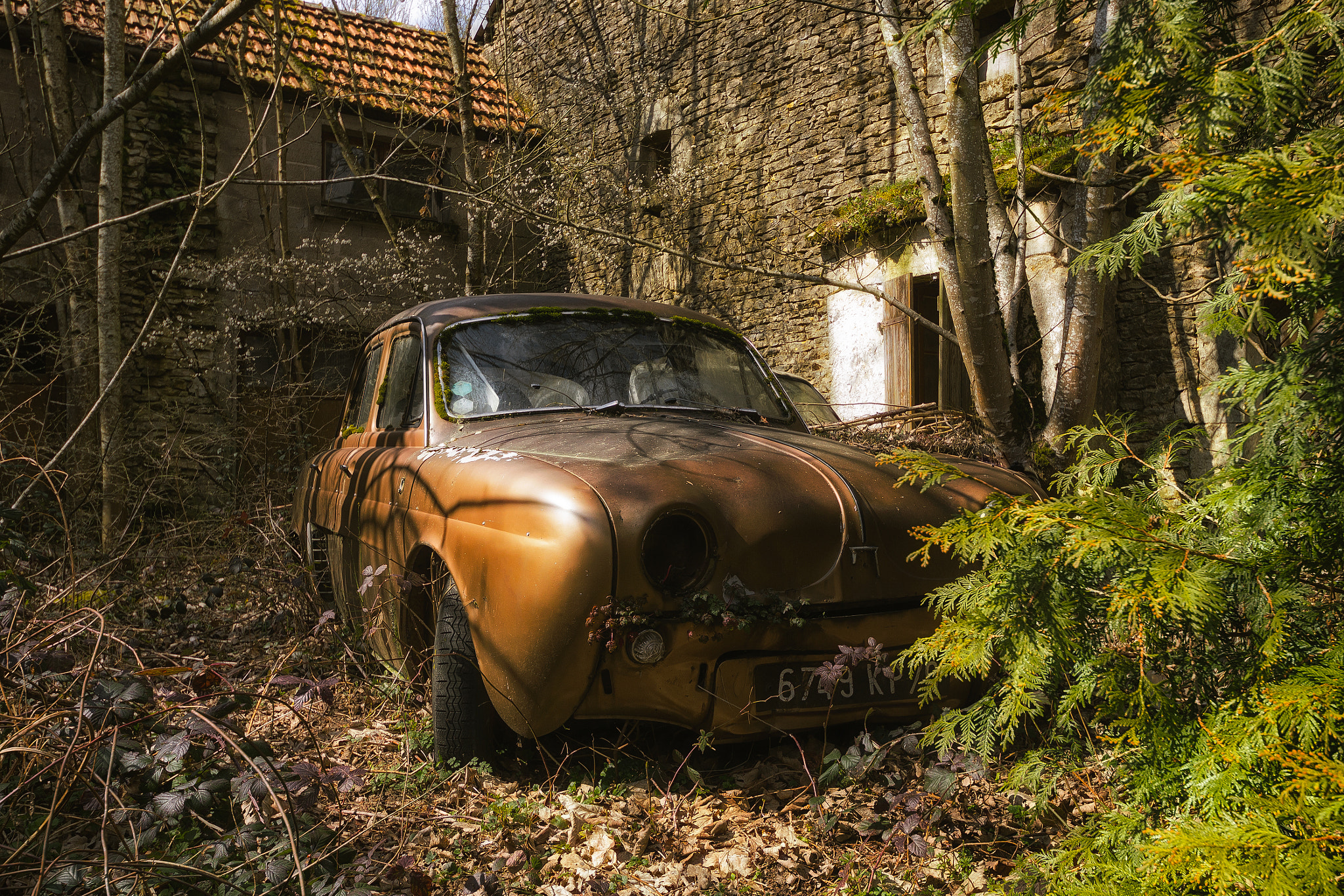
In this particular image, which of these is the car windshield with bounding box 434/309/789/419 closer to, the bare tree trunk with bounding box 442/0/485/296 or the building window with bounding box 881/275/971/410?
the building window with bounding box 881/275/971/410

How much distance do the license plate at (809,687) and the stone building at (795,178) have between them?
14.8 ft

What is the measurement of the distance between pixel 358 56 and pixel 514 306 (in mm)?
10603

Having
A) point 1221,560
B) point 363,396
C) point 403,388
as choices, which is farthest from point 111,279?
point 1221,560

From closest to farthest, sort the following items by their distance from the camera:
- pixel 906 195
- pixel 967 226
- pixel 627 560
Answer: pixel 627 560 < pixel 967 226 < pixel 906 195

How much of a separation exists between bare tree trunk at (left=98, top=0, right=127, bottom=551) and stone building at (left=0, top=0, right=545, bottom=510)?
3.35 feet

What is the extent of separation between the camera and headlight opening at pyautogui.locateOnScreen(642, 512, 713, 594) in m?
2.59

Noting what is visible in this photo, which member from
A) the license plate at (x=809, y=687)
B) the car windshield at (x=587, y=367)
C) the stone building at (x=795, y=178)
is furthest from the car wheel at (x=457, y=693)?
the stone building at (x=795, y=178)

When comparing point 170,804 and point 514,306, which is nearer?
point 170,804

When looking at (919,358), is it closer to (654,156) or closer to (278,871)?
(654,156)

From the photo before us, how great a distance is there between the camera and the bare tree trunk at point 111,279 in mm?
7062

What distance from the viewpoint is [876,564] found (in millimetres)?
2812

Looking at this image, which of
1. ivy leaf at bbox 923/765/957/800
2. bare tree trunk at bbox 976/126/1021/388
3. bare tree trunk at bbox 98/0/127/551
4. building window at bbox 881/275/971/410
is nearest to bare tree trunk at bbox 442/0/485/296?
bare tree trunk at bbox 98/0/127/551

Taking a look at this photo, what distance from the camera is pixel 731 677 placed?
8.73 feet

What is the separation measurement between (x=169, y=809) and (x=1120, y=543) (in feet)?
7.50
